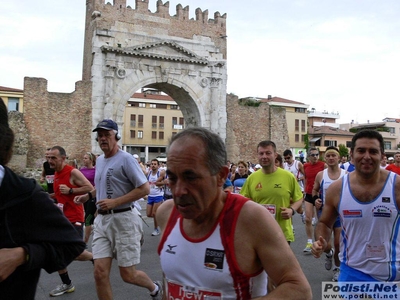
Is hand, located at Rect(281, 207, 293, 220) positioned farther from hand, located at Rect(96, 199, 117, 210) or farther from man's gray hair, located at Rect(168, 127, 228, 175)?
man's gray hair, located at Rect(168, 127, 228, 175)

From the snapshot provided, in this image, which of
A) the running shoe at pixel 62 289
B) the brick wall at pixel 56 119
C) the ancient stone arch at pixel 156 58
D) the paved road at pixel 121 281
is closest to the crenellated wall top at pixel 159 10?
the ancient stone arch at pixel 156 58

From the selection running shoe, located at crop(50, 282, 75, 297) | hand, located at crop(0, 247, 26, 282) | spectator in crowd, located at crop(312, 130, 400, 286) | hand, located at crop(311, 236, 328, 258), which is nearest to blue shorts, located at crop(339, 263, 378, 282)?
spectator in crowd, located at crop(312, 130, 400, 286)

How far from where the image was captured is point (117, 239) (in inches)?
172

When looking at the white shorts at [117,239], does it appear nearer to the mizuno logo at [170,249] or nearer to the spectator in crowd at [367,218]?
the spectator in crowd at [367,218]

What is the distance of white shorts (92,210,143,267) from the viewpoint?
14.1ft

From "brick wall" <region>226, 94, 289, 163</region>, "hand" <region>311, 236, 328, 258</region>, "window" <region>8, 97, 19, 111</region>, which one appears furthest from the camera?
"window" <region>8, 97, 19, 111</region>

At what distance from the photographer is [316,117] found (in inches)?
3310

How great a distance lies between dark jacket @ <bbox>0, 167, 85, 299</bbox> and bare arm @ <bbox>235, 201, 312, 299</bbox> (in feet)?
2.51

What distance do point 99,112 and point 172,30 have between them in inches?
267

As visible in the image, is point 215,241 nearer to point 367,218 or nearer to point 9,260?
point 9,260

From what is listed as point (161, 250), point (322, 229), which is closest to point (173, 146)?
point (161, 250)

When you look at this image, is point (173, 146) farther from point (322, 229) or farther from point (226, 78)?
point (226, 78)

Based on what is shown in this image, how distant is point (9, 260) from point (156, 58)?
23636 millimetres

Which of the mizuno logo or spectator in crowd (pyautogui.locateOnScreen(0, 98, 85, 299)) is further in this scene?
the mizuno logo
